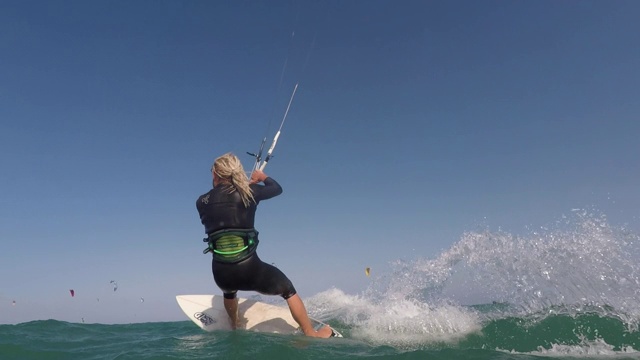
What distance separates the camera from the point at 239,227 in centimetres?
647

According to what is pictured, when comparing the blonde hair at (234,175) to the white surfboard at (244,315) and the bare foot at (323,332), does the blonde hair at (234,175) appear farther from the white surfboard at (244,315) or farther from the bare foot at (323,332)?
the white surfboard at (244,315)

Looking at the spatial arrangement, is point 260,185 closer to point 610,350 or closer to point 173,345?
point 173,345

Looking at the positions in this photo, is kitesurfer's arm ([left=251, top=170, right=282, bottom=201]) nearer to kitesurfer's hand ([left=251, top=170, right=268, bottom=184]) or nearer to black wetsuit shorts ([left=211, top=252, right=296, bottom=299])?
kitesurfer's hand ([left=251, top=170, right=268, bottom=184])

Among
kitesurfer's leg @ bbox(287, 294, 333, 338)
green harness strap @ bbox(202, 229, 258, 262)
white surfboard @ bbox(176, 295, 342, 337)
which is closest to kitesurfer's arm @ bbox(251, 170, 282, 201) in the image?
green harness strap @ bbox(202, 229, 258, 262)

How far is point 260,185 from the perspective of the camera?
6879mm

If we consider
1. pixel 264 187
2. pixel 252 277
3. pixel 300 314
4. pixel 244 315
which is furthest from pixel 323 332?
pixel 264 187

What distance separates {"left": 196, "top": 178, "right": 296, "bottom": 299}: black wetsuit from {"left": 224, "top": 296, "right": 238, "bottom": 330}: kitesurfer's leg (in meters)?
0.59

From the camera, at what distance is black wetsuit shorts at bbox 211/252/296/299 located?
21.7ft

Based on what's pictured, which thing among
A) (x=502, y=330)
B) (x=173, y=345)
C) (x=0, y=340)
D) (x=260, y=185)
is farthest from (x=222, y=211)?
(x=502, y=330)

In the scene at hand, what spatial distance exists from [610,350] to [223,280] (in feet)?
19.9

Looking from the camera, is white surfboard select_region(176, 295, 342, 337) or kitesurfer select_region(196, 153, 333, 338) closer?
kitesurfer select_region(196, 153, 333, 338)

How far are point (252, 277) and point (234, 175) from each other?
5.56 ft

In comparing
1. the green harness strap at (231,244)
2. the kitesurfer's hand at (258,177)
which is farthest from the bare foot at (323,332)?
the kitesurfer's hand at (258,177)

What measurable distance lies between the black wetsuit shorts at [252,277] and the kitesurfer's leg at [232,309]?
2.00 ft
